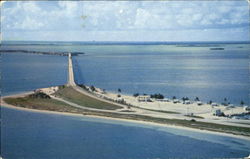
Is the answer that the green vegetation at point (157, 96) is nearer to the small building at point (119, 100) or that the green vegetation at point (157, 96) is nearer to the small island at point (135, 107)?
the small island at point (135, 107)

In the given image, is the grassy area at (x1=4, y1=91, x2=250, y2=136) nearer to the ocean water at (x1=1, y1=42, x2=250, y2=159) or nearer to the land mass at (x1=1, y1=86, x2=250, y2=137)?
the land mass at (x1=1, y1=86, x2=250, y2=137)

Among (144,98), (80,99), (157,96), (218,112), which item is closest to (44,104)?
(80,99)

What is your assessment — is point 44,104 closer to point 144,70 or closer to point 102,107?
point 102,107

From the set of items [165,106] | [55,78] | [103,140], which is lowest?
[103,140]

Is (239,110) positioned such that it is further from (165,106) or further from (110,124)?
(110,124)

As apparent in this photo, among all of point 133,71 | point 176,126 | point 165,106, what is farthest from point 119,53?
point 176,126

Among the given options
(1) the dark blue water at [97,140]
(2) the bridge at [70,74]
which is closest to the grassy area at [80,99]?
(2) the bridge at [70,74]

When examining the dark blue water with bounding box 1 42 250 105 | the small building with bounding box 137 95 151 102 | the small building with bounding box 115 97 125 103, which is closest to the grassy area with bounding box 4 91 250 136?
the dark blue water with bounding box 1 42 250 105
